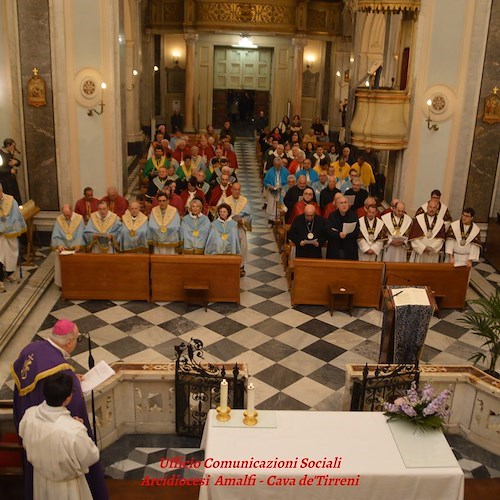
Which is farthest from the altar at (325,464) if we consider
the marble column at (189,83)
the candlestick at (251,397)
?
the marble column at (189,83)

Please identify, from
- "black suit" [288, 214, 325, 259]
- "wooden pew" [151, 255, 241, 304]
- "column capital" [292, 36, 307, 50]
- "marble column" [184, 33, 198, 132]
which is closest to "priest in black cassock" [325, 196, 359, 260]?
"black suit" [288, 214, 325, 259]

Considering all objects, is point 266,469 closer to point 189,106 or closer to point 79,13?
point 79,13

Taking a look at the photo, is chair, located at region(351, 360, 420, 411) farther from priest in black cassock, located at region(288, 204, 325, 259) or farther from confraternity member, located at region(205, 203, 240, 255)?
confraternity member, located at region(205, 203, 240, 255)

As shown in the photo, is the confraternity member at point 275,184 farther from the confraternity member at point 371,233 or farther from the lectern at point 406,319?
the lectern at point 406,319

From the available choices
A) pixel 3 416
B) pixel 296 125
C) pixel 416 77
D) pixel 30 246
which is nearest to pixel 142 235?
pixel 30 246

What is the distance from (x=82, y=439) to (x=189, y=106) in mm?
21084

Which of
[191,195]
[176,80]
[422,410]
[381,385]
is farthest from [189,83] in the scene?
[422,410]

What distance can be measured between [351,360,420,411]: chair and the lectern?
64 cm

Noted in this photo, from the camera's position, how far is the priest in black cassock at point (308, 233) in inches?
410

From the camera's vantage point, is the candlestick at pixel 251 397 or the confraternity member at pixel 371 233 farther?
the confraternity member at pixel 371 233

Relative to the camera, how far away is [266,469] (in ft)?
16.6

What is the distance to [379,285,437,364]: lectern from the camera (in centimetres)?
743

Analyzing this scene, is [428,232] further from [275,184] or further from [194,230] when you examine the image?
[275,184]

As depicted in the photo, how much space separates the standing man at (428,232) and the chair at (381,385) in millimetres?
4070
